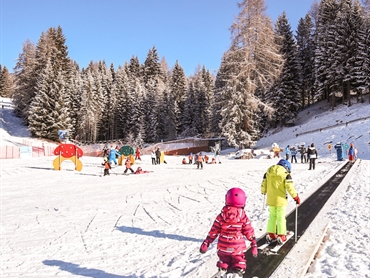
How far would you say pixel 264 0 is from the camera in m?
30.0

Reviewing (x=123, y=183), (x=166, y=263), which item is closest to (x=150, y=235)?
(x=166, y=263)

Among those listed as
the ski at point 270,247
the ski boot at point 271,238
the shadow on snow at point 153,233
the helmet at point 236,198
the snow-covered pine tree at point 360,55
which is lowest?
the shadow on snow at point 153,233

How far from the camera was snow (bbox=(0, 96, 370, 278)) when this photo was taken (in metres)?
5.31

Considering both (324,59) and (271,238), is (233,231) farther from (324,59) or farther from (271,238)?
(324,59)

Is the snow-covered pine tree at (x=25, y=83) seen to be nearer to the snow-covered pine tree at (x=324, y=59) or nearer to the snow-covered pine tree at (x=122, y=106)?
the snow-covered pine tree at (x=122, y=106)

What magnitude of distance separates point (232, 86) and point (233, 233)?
28708mm

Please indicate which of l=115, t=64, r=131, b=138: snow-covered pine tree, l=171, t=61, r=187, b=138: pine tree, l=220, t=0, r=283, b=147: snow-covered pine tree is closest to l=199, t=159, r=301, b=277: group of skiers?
l=220, t=0, r=283, b=147: snow-covered pine tree

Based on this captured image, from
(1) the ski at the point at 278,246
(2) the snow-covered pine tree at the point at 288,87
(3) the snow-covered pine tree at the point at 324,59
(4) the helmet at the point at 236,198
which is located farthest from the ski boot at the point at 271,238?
(3) the snow-covered pine tree at the point at 324,59

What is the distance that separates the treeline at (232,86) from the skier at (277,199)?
83.5 feet

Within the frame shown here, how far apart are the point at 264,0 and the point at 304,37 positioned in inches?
1053

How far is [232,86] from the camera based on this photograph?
1233 inches

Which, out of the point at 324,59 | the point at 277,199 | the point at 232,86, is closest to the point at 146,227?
the point at 277,199

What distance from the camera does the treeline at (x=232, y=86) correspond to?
3073 centimetres

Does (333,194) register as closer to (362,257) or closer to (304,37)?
(362,257)
